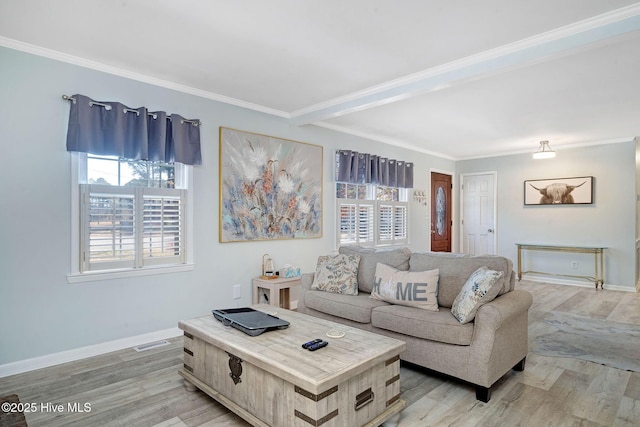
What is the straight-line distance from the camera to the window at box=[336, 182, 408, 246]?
214 inches

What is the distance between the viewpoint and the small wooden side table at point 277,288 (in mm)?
3961

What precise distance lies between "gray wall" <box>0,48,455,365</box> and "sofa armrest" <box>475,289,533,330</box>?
2.68m

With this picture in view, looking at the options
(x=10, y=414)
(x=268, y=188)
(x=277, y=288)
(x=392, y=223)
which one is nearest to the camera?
(x=10, y=414)

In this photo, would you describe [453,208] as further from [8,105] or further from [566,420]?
[8,105]

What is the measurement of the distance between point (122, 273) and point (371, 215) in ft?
12.2

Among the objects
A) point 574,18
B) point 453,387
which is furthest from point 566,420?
point 574,18

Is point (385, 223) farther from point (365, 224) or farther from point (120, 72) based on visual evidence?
point (120, 72)

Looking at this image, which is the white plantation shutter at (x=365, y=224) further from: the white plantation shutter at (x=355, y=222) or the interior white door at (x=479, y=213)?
the interior white door at (x=479, y=213)

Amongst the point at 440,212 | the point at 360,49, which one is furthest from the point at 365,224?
the point at 360,49

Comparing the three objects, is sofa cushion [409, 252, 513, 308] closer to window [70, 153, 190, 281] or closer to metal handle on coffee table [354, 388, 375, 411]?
metal handle on coffee table [354, 388, 375, 411]

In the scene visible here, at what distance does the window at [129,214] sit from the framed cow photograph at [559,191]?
20.2ft

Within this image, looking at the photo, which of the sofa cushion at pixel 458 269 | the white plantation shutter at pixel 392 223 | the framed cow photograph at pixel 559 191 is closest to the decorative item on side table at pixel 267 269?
the sofa cushion at pixel 458 269

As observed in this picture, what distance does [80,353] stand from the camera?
3041mm

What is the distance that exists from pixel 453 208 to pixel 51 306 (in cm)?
708
